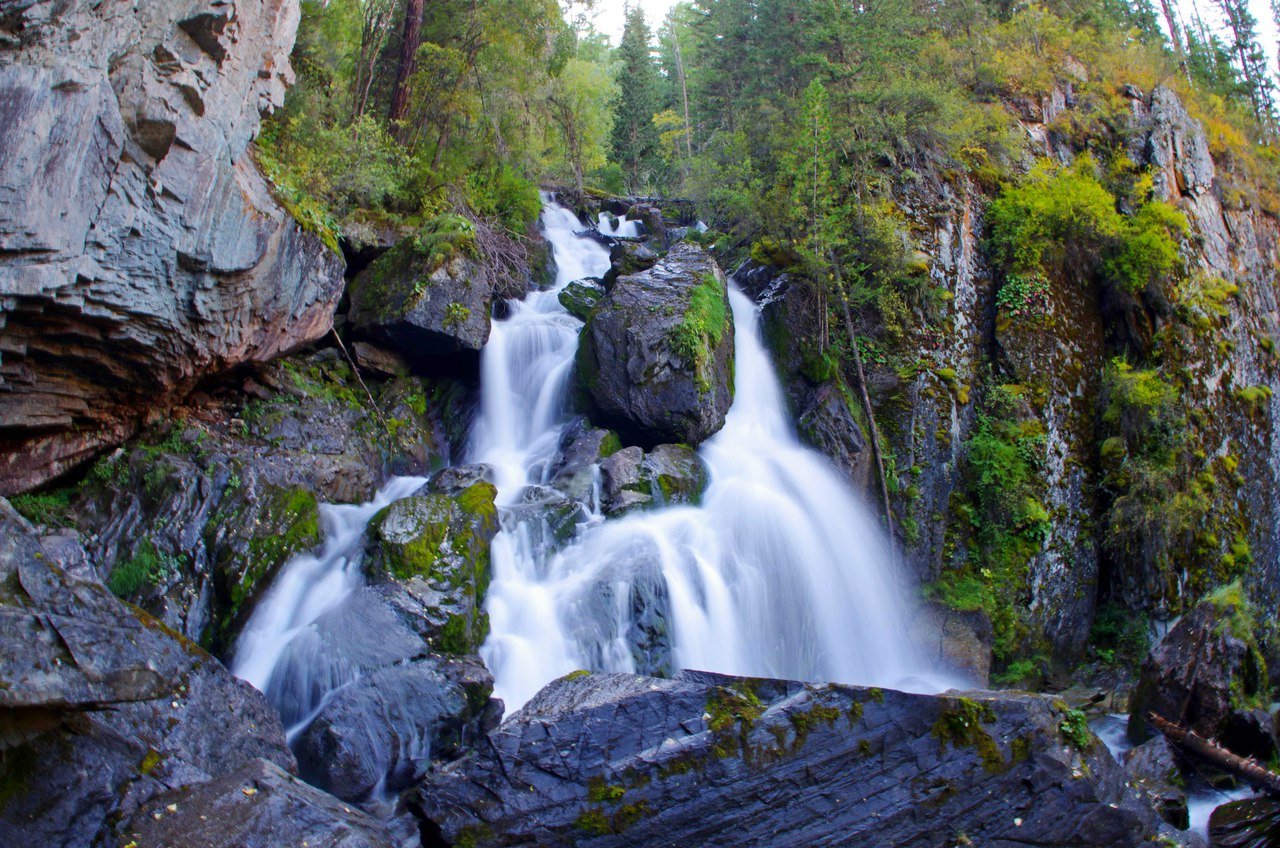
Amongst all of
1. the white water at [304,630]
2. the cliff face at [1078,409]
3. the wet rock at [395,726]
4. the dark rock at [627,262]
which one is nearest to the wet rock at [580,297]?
the dark rock at [627,262]

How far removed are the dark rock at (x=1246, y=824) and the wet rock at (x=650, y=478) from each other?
21.7ft

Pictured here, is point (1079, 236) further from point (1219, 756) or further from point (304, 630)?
point (304, 630)

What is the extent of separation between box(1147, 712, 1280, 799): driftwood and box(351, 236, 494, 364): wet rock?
1075 cm

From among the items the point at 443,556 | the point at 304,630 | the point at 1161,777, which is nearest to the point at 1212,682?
the point at 1161,777

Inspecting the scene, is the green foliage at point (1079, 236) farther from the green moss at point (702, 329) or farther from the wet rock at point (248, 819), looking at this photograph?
the wet rock at point (248, 819)

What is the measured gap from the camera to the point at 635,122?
31.8 metres

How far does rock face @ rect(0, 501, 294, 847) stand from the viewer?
4.64 meters

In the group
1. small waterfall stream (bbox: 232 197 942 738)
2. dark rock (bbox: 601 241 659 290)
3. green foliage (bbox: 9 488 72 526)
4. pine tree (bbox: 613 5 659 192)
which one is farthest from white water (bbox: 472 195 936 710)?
pine tree (bbox: 613 5 659 192)

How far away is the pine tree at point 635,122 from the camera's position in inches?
1252

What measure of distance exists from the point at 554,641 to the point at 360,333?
672 centimetres

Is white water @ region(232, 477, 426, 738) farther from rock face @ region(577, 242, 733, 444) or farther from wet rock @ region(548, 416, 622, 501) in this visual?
rock face @ region(577, 242, 733, 444)

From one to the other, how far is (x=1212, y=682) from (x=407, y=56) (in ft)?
54.2

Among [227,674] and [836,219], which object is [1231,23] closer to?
[836,219]

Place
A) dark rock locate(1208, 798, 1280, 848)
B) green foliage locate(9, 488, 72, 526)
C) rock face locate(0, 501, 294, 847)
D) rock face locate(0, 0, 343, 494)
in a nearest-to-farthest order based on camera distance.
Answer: rock face locate(0, 501, 294, 847) < rock face locate(0, 0, 343, 494) < dark rock locate(1208, 798, 1280, 848) < green foliage locate(9, 488, 72, 526)
